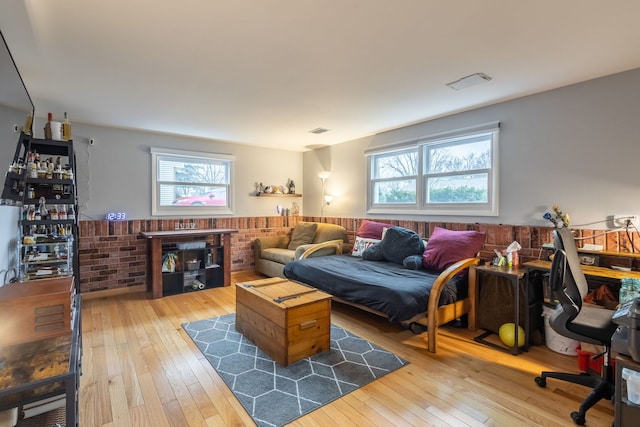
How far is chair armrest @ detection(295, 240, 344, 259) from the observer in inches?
169

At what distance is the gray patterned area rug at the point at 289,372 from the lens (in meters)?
1.90

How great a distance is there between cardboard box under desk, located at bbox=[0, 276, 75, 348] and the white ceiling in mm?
1535

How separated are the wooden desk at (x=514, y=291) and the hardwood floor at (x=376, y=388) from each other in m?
0.09

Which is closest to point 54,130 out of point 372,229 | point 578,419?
point 372,229

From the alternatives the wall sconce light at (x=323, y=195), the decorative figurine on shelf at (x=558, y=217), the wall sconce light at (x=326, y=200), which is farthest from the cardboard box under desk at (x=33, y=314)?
the wall sconce light at (x=323, y=195)

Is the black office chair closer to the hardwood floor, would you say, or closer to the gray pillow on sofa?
the hardwood floor

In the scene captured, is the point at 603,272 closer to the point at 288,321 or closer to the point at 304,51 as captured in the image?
the point at 288,321

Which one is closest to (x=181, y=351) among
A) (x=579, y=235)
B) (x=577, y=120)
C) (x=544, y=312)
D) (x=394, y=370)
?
(x=394, y=370)

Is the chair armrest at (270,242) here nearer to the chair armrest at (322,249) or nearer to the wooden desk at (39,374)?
the chair armrest at (322,249)

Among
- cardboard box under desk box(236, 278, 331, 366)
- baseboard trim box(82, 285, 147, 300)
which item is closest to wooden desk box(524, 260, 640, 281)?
cardboard box under desk box(236, 278, 331, 366)

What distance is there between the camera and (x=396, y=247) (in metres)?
3.78

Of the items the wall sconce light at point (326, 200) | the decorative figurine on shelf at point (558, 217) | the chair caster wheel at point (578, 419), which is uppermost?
the wall sconce light at point (326, 200)

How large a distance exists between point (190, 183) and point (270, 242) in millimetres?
1618

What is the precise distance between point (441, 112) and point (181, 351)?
3.64 m
